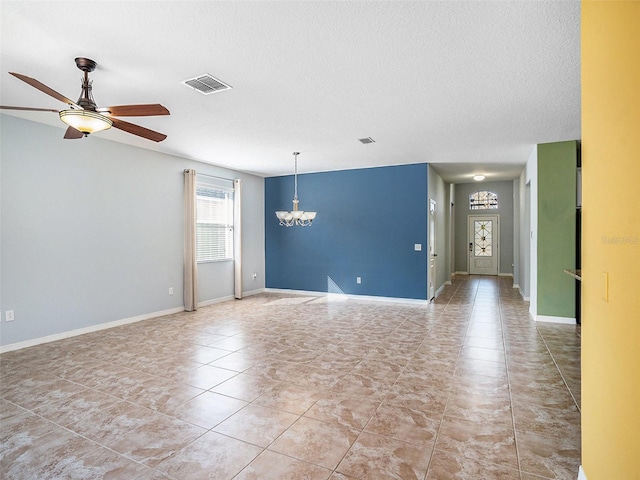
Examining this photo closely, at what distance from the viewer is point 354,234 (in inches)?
301

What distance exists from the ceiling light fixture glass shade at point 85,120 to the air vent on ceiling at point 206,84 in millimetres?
815

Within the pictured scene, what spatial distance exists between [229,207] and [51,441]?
5.71 metres

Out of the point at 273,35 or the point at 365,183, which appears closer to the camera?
the point at 273,35

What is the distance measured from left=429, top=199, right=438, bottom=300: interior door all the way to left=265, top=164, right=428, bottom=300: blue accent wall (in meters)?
0.33

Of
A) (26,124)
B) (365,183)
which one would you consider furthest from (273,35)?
(365,183)

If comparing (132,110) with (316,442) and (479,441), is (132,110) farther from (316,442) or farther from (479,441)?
(479,441)

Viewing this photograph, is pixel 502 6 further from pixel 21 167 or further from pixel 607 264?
pixel 21 167

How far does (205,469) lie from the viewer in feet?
6.68

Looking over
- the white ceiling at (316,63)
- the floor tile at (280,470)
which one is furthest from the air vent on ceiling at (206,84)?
the floor tile at (280,470)

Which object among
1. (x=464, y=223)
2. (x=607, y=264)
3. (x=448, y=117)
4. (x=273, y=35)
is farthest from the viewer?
(x=464, y=223)

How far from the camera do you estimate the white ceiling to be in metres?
2.24

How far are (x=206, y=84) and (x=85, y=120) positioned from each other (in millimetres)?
1083

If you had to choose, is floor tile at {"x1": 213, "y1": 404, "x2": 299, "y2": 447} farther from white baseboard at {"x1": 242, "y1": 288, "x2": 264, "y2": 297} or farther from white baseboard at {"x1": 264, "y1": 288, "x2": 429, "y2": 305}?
white baseboard at {"x1": 242, "y1": 288, "x2": 264, "y2": 297}

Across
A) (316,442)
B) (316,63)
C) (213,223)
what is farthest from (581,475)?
(213,223)
